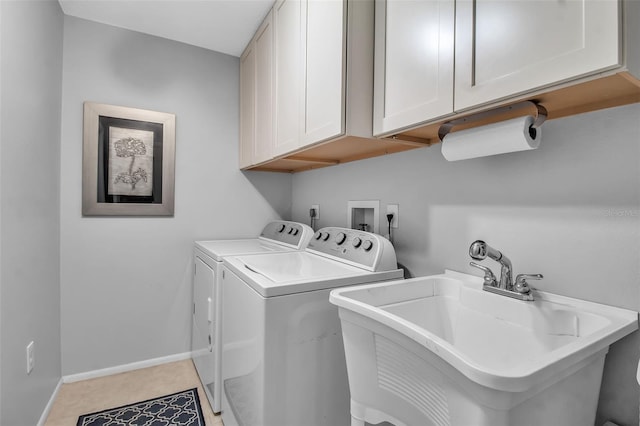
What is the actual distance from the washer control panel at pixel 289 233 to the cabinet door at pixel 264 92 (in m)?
0.50

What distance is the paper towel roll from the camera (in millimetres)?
879

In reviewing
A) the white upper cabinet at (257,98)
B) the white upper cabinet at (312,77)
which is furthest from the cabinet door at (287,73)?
the white upper cabinet at (257,98)

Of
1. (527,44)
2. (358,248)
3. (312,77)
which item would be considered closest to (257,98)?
(312,77)

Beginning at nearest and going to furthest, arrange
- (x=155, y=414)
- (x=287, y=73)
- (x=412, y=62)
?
(x=412, y=62) → (x=287, y=73) → (x=155, y=414)

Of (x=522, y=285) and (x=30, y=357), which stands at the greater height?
(x=522, y=285)

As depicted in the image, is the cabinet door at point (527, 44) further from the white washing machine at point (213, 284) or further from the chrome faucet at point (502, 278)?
the white washing machine at point (213, 284)

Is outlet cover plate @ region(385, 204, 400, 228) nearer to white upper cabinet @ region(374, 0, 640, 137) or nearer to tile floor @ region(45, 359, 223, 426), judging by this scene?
white upper cabinet @ region(374, 0, 640, 137)

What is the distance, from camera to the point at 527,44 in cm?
76

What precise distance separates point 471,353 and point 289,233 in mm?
1376

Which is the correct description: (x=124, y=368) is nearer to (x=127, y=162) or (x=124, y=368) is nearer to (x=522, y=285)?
(x=127, y=162)

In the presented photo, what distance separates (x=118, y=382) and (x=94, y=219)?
3.63ft

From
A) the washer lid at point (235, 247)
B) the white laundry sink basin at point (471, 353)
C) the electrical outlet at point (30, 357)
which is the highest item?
the washer lid at point (235, 247)

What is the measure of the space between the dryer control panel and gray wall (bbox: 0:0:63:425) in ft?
4.53

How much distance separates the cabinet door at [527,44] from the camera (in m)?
0.64
